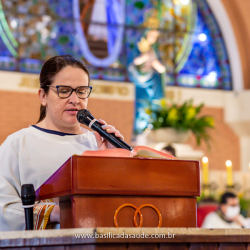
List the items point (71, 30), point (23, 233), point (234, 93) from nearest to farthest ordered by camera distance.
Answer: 1. point (23, 233)
2. point (71, 30)
3. point (234, 93)

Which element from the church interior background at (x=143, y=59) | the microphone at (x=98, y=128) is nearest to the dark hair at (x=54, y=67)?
the microphone at (x=98, y=128)

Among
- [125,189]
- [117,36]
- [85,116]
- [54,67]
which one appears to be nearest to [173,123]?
[54,67]

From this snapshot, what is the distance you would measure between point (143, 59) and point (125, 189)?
8482mm

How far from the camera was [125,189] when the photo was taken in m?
1.16

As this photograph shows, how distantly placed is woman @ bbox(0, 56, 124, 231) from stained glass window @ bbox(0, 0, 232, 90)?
24.5 ft

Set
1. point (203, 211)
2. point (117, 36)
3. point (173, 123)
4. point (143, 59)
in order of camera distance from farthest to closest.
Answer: point (117, 36) < point (143, 59) < point (203, 211) < point (173, 123)

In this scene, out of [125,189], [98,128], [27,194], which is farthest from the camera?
[98,128]

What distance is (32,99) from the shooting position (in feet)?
30.1

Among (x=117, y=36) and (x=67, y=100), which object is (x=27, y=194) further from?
(x=117, y=36)

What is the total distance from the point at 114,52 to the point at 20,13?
2.11 metres

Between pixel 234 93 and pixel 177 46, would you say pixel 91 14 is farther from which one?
pixel 234 93

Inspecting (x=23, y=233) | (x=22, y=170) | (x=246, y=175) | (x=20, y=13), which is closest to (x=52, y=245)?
(x=23, y=233)

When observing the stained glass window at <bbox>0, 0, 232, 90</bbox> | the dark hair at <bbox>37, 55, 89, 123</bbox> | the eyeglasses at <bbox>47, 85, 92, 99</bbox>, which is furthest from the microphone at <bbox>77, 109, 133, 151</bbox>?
the stained glass window at <bbox>0, 0, 232, 90</bbox>

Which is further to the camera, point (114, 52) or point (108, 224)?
point (114, 52)
